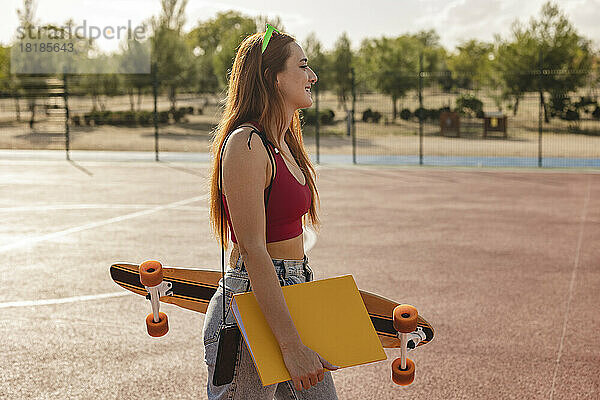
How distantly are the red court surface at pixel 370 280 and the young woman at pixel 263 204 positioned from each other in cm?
27

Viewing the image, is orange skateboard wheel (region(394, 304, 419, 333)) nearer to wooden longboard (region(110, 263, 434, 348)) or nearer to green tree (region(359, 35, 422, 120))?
wooden longboard (region(110, 263, 434, 348))

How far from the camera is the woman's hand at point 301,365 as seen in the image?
2.31 m

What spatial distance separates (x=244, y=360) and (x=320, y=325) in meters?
0.31

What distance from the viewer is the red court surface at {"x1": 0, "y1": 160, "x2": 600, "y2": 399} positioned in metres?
4.79

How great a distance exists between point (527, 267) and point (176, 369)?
470 centimetres

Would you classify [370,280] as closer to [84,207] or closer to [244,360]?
[244,360]

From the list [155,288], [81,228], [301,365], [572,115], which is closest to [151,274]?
[155,288]

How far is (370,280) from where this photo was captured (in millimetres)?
7543

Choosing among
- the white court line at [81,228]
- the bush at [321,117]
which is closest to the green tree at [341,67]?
the bush at [321,117]

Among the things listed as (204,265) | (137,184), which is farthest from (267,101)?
(137,184)

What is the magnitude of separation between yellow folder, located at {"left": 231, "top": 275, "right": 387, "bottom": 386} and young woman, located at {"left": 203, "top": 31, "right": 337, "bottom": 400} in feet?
0.16

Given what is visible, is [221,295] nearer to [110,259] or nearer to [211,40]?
[110,259]

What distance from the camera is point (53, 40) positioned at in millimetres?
49250

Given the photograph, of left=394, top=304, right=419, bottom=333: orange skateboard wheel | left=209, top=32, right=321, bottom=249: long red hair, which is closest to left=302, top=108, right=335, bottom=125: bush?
left=209, top=32, right=321, bottom=249: long red hair
